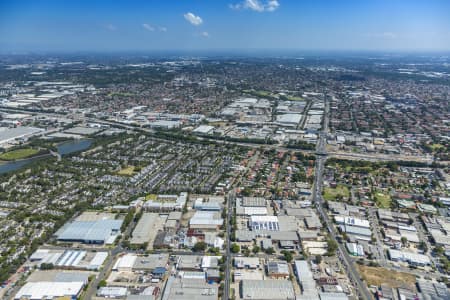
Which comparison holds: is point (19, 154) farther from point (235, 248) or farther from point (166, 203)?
point (235, 248)

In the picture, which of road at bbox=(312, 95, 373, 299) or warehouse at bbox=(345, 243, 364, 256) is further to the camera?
warehouse at bbox=(345, 243, 364, 256)

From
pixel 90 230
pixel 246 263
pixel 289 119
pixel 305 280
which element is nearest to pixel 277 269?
pixel 305 280

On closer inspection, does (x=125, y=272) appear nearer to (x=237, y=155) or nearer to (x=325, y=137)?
(x=237, y=155)

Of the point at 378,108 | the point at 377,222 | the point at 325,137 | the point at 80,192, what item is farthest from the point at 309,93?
the point at 80,192

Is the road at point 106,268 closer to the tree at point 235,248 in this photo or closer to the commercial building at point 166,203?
the commercial building at point 166,203

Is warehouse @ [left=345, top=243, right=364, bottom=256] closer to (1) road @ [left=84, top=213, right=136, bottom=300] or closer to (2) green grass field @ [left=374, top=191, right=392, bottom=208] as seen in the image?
(2) green grass field @ [left=374, top=191, right=392, bottom=208]

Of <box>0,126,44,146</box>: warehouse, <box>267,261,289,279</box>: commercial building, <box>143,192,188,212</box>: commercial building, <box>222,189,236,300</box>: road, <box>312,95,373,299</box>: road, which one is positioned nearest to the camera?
<box>222,189,236,300</box>: road

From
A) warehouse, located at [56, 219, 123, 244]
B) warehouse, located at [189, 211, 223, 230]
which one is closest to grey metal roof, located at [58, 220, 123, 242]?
warehouse, located at [56, 219, 123, 244]
